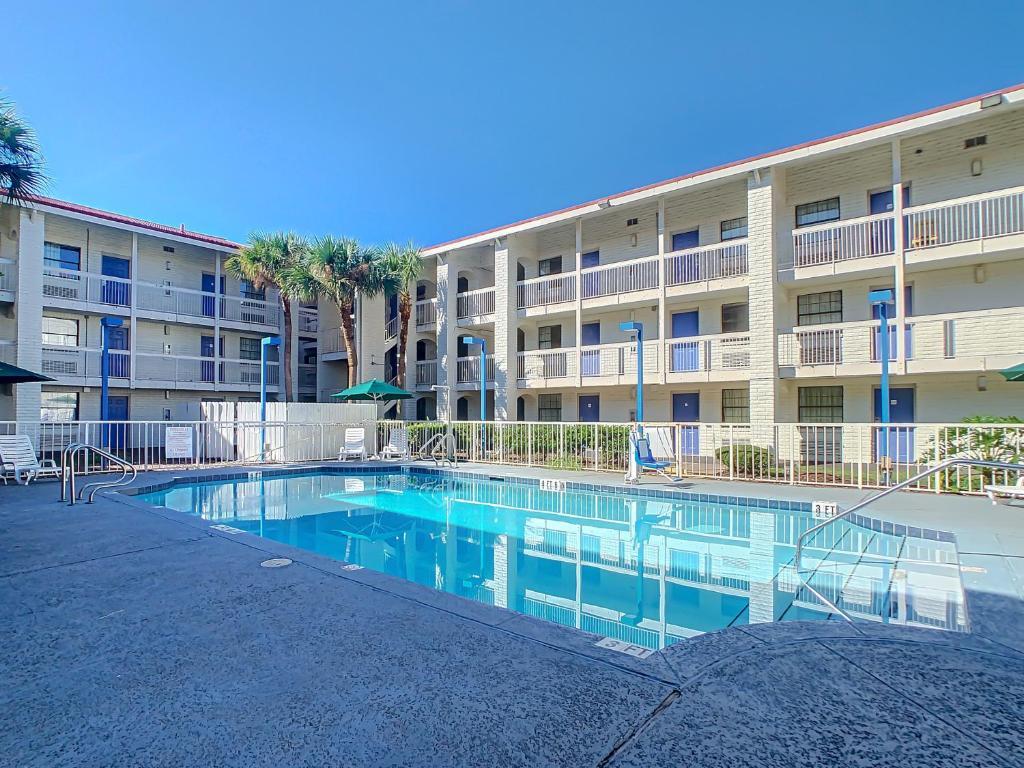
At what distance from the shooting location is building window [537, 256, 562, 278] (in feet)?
68.4

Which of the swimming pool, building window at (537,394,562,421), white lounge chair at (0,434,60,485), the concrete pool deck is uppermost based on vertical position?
building window at (537,394,562,421)

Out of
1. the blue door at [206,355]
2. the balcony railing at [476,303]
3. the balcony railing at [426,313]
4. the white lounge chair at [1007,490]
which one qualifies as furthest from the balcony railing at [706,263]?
the blue door at [206,355]

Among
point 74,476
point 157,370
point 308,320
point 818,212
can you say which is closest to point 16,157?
point 74,476

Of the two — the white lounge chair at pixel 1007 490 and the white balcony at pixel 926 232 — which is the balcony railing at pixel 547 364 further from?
the white lounge chair at pixel 1007 490

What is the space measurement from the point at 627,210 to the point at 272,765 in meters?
19.0

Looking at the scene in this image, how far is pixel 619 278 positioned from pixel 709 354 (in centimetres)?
392

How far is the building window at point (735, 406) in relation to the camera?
1692 centimetres

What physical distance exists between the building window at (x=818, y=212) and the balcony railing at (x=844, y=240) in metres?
0.97

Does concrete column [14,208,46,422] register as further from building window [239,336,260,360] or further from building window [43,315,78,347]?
building window [239,336,260,360]

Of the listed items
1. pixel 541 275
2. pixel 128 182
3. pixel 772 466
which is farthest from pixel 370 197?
pixel 772 466

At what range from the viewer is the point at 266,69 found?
15461 mm

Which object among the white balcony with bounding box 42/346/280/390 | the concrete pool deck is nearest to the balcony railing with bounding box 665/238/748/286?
the concrete pool deck

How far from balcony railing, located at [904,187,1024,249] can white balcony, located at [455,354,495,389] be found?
12726 millimetres

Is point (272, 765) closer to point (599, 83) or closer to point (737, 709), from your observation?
point (737, 709)
